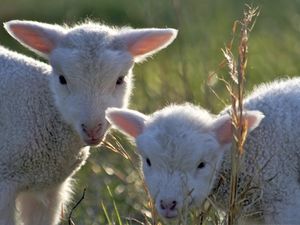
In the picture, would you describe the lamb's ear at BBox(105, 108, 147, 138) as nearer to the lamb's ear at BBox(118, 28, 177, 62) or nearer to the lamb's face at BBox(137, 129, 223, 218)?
the lamb's face at BBox(137, 129, 223, 218)

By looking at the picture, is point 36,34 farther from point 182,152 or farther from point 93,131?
point 182,152

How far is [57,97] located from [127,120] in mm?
803

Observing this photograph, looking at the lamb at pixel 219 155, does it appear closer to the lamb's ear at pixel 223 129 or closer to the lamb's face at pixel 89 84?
the lamb's ear at pixel 223 129

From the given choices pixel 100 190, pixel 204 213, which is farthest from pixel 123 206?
pixel 204 213

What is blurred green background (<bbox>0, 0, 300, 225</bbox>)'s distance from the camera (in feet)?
31.3

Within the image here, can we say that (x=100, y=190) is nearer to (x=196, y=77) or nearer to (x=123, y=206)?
(x=123, y=206)

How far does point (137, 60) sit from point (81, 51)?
0.49 metres

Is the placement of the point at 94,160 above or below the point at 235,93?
below

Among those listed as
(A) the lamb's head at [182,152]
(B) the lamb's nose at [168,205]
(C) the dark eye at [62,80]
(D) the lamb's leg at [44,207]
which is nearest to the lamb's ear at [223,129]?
(A) the lamb's head at [182,152]

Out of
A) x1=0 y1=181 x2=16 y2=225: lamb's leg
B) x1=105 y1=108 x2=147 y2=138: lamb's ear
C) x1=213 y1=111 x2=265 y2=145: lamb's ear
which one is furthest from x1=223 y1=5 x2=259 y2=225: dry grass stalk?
x1=0 y1=181 x2=16 y2=225: lamb's leg

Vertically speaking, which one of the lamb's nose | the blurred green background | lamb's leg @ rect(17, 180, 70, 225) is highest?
the lamb's nose

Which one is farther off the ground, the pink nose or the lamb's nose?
the lamb's nose

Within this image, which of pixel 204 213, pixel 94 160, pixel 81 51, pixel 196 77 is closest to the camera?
pixel 204 213

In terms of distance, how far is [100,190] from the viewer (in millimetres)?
9812
